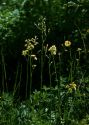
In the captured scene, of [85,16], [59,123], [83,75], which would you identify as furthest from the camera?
[85,16]

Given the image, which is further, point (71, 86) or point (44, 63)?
point (44, 63)

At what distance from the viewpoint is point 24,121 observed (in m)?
4.53

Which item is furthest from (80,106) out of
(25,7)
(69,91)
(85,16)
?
(25,7)

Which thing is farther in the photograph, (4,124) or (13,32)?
(13,32)

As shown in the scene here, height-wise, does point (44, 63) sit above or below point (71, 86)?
below

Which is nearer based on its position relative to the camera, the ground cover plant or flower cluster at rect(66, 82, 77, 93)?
flower cluster at rect(66, 82, 77, 93)

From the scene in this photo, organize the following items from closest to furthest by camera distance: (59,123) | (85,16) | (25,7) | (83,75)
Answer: (59,123) → (83,75) → (85,16) → (25,7)

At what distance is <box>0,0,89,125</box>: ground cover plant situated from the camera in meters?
4.54

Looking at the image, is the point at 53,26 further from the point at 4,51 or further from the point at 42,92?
the point at 42,92

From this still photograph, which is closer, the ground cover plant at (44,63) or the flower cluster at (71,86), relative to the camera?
the flower cluster at (71,86)

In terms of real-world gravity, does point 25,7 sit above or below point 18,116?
above

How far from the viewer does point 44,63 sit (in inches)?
227

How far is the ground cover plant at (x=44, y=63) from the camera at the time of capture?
4535 mm

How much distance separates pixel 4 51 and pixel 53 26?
2.38ft
